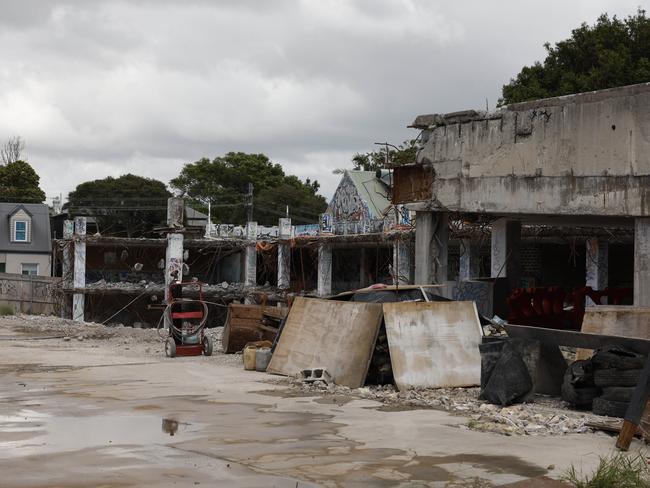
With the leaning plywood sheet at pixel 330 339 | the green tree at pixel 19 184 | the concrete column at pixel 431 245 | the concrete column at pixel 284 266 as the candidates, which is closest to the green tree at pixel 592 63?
the concrete column at pixel 284 266

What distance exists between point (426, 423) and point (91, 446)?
4.25 m

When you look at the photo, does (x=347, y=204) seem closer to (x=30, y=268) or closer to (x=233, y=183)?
(x=30, y=268)

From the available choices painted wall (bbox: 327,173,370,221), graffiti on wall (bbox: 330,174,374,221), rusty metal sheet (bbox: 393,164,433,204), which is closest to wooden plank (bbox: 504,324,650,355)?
rusty metal sheet (bbox: 393,164,433,204)

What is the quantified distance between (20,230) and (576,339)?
55.0 m

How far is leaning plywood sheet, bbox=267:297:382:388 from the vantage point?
1575 centimetres

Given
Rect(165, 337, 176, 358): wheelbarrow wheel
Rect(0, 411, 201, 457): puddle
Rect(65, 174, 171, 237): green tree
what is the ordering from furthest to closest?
Rect(65, 174, 171, 237): green tree, Rect(165, 337, 176, 358): wheelbarrow wheel, Rect(0, 411, 201, 457): puddle

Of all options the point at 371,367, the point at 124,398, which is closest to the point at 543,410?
the point at 371,367

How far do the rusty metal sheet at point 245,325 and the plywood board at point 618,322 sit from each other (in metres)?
8.42

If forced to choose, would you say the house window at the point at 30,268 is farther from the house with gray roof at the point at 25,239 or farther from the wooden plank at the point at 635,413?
the wooden plank at the point at 635,413

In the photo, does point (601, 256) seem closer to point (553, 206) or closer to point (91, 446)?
point (553, 206)

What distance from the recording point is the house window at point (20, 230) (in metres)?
61.9

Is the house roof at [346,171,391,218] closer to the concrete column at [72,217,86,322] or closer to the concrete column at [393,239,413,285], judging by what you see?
the concrete column at [393,239,413,285]

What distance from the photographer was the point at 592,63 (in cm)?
4628

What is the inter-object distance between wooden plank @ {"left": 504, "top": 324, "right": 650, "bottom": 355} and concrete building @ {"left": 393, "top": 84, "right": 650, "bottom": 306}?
4167 millimetres
